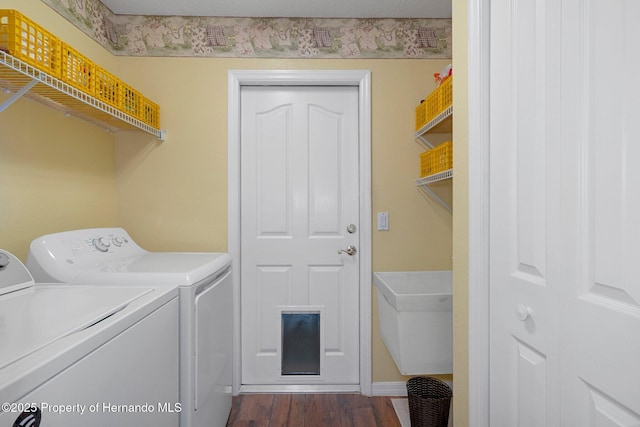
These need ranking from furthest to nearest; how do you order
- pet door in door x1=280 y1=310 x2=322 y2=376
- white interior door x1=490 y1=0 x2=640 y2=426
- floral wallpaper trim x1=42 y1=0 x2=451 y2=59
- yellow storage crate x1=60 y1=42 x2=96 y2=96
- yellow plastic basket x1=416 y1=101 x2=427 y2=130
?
pet door in door x1=280 y1=310 x2=322 y2=376 → floral wallpaper trim x1=42 y1=0 x2=451 y2=59 → yellow plastic basket x1=416 y1=101 x2=427 y2=130 → yellow storage crate x1=60 y1=42 x2=96 y2=96 → white interior door x1=490 y1=0 x2=640 y2=426

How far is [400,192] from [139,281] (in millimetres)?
1570

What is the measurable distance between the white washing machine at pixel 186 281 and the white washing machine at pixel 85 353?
0.07 meters

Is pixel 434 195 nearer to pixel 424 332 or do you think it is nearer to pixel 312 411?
pixel 424 332

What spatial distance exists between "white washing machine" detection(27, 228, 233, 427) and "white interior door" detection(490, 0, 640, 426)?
1085 millimetres

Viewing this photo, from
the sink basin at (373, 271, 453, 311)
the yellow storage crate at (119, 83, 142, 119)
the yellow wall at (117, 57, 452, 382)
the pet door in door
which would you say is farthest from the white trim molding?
the yellow storage crate at (119, 83, 142, 119)

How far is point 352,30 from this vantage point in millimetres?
2158

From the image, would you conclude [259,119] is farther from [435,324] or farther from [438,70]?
[435,324]

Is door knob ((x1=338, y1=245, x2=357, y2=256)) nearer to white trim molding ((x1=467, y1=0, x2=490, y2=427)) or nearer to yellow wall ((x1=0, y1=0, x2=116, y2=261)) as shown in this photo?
white trim molding ((x1=467, y1=0, x2=490, y2=427))

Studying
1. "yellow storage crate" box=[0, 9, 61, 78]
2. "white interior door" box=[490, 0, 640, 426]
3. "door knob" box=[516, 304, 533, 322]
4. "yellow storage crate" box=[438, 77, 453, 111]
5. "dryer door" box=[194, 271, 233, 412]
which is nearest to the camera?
"white interior door" box=[490, 0, 640, 426]

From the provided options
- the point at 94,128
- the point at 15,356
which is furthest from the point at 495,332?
the point at 94,128

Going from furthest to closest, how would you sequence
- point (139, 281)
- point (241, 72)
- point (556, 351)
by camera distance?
point (241, 72)
point (139, 281)
point (556, 351)

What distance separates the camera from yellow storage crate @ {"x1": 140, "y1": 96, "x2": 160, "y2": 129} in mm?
1907

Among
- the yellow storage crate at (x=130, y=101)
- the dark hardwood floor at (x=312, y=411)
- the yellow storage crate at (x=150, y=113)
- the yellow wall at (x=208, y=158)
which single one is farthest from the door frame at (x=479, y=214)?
the yellow storage crate at (x=150, y=113)

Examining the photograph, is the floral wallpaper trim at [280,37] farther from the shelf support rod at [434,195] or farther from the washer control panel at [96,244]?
the washer control panel at [96,244]
